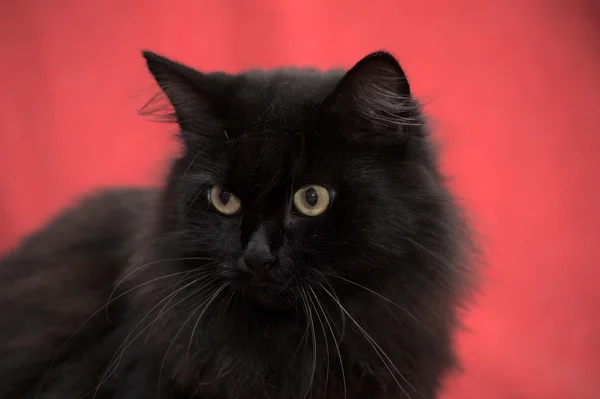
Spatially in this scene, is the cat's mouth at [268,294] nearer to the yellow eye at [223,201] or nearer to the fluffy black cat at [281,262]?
the fluffy black cat at [281,262]

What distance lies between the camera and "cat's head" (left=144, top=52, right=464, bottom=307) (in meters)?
0.96

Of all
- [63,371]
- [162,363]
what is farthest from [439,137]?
[63,371]

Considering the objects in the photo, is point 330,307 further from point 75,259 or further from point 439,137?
point 75,259

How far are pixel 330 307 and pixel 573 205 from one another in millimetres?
1047

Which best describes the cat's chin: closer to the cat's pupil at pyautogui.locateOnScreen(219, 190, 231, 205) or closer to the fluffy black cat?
the fluffy black cat

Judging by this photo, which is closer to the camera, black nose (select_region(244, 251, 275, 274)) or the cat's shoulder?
black nose (select_region(244, 251, 275, 274))

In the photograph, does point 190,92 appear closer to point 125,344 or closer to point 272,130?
point 272,130

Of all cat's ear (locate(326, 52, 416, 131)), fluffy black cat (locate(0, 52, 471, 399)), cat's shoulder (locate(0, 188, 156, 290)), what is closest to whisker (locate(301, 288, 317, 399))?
fluffy black cat (locate(0, 52, 471, 399))

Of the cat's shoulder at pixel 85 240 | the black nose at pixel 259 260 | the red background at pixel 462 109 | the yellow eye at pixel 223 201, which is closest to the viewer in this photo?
the black nose at pixel 259 260

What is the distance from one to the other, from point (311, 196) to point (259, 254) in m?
0.13

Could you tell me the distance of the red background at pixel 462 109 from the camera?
5.61 ft

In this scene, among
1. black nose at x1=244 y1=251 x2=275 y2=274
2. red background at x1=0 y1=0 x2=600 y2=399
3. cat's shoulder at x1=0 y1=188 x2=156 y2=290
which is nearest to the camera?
black nose at x1=244 y1=251 x2=275 y2=274

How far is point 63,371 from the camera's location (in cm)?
121

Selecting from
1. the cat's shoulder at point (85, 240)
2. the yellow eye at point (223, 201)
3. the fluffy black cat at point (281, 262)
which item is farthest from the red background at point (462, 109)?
the yellow eye at point (223, 201)
